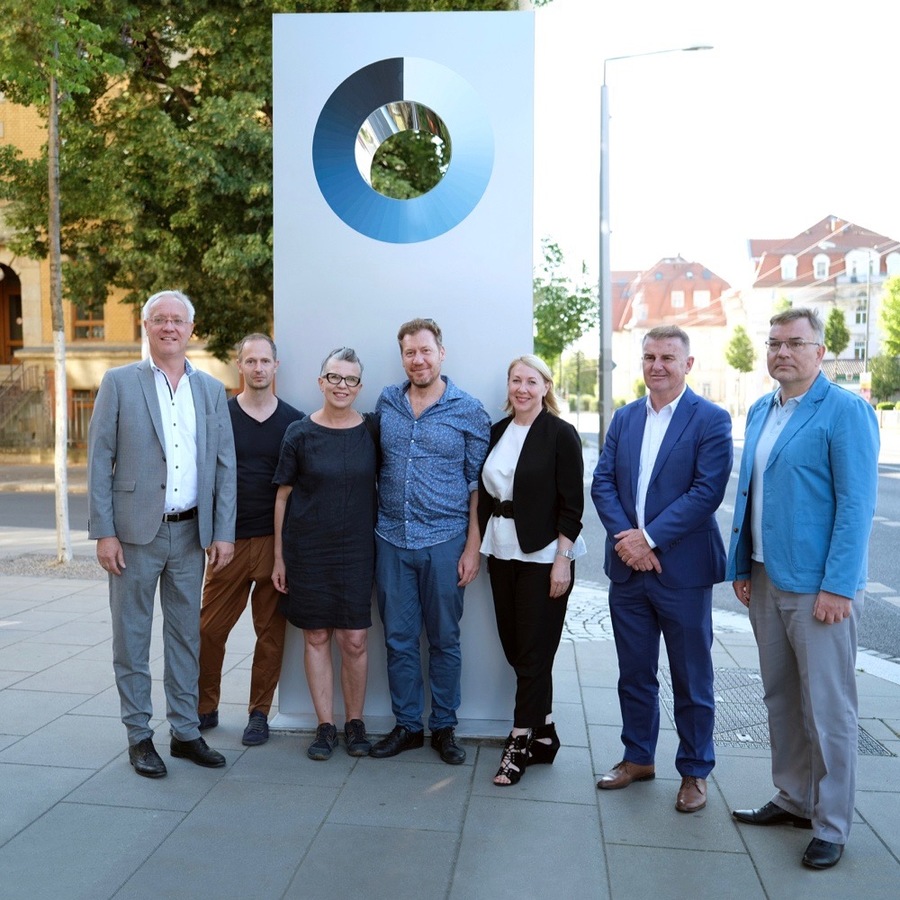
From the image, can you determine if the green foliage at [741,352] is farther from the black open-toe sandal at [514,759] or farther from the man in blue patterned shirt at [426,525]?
the black open-toe sandal at [514,759]

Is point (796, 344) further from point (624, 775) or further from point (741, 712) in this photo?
point (741, 712)

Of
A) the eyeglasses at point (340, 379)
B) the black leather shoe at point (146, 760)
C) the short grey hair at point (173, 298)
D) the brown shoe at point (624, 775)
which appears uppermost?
the short grey hair at point (173, 298)

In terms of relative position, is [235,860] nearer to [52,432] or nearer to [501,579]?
[501,579]

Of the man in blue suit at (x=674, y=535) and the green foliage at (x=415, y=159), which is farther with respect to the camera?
the green foliage at (x=415, y=159)

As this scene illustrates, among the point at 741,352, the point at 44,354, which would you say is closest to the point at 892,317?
the point at 741,352

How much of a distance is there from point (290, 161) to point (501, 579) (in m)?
2.34

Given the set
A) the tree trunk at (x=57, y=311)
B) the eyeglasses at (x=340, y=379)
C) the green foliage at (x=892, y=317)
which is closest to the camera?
the eyeglasses at (x=340, y=379)

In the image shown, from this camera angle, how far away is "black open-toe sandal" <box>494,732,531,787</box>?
4.27 meters

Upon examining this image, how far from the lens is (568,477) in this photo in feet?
14.3

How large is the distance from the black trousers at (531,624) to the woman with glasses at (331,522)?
0.67 meters

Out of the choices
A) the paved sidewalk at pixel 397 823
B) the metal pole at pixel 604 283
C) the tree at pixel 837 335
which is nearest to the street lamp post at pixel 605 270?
the metal pole at pixel 604 283

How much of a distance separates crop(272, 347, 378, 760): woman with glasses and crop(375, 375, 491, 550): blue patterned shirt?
0.11 metres

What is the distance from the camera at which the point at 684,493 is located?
13.3ft

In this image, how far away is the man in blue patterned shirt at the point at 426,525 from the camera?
14.8 ft
